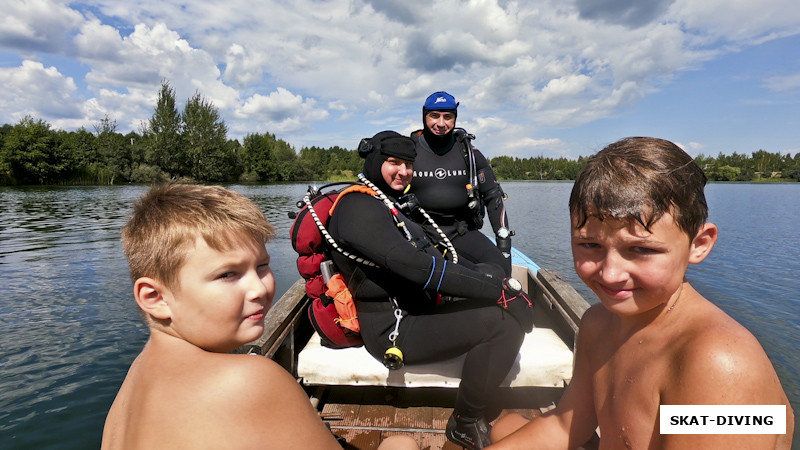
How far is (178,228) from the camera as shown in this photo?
119cm

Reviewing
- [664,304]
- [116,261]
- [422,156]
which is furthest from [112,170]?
[664,304]

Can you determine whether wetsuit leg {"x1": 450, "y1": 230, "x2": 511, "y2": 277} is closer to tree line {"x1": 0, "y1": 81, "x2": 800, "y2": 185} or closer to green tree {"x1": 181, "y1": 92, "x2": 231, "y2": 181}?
tree line {"x1": 0, "y1": 81, "x2": 800, "y2": 185}

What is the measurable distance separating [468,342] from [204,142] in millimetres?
58939

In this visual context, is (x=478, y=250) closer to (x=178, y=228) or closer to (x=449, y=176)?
(x=449, y=176)

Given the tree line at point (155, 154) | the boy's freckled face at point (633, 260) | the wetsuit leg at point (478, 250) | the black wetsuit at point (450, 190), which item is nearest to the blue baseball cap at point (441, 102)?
the black wetsuit at point (450, 190)

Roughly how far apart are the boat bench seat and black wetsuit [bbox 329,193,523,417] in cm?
12

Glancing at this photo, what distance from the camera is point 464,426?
250 cm

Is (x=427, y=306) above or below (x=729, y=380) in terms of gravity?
below

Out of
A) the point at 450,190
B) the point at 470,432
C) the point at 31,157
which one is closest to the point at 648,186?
the point at 470,432

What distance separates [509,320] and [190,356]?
6.26 ft

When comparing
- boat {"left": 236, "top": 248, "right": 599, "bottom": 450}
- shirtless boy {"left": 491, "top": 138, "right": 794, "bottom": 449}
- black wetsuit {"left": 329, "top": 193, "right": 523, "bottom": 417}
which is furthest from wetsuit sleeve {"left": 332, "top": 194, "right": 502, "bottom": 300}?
shirtless boy {"left": 491, "top": 138, "right": 794, "bottom": 449}

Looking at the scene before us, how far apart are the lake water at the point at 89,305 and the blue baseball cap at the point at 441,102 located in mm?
3723

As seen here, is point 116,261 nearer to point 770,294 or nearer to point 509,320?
point 509,320

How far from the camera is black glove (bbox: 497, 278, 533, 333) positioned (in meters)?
2.58
